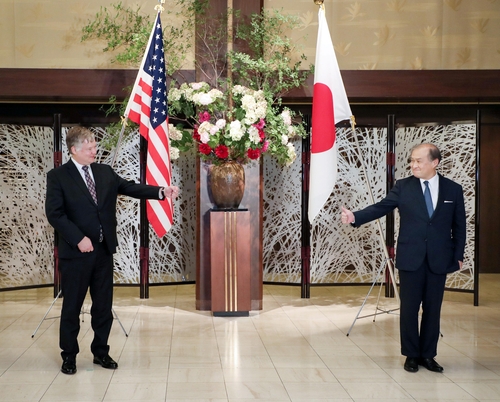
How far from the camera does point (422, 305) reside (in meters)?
4.53

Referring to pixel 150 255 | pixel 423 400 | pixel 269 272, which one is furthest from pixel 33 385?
pixel 269 272

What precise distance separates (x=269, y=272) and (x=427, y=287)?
3.40m

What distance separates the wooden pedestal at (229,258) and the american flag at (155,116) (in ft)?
2.02

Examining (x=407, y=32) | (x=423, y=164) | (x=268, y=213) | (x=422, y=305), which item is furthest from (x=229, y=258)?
(x=407, y=32)

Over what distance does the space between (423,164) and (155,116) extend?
2369mm

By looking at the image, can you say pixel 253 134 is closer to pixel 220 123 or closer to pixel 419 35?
pixel 220 123

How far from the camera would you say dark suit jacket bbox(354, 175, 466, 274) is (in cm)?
448

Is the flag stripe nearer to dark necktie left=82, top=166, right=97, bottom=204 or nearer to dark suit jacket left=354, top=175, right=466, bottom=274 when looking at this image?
dark suit jacket left=354, top=175, right=466, bottom=274

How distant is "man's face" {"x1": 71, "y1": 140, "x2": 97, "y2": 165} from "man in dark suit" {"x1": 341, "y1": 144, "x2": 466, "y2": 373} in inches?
66.4

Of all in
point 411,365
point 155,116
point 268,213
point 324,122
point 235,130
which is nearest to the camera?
point 411,365

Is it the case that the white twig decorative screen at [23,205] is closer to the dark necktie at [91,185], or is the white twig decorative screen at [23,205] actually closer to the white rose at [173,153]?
the white rose at [173,153]

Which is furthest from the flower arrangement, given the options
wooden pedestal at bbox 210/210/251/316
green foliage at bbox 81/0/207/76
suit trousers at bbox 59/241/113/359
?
suit trousers at bbox 59/241/113/359

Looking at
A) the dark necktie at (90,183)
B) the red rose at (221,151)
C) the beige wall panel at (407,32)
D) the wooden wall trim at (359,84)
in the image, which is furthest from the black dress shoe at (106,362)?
the beige wall panel at (407,32)

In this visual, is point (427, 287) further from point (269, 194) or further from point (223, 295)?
point (269, 194)
